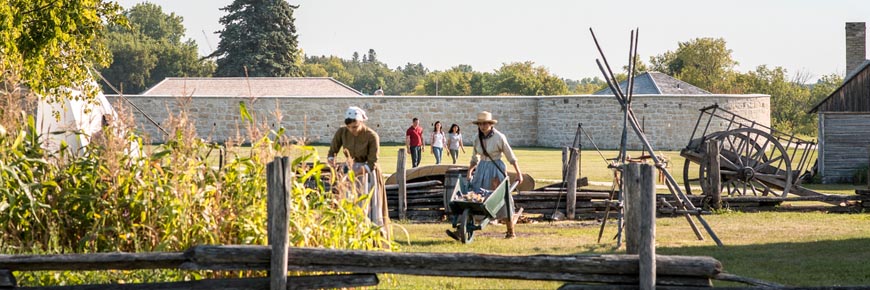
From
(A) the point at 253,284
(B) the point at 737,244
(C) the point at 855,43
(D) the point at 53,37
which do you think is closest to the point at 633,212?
(A) the point at 253,284

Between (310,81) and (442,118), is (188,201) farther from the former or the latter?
(310,81)

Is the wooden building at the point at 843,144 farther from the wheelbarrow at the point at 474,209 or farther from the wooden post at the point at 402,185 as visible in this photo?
the wheelbarrow at the point at 474,209

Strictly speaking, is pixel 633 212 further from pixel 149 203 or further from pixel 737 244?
pixel 737 244

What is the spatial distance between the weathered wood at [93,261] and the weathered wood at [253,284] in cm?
13

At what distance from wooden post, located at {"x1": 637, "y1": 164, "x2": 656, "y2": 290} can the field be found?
211 cm

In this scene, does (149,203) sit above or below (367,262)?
above

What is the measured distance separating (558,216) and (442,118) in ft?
90.2

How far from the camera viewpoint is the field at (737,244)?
9750mm

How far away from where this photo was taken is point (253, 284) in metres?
7.30

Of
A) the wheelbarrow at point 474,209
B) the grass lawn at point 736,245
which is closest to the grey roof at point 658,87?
the grass lawn at point 736,245

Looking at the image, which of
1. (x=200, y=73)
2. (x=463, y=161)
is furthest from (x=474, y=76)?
(x=463, y=161)

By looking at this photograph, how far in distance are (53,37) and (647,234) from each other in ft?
39.9

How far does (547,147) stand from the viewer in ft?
144

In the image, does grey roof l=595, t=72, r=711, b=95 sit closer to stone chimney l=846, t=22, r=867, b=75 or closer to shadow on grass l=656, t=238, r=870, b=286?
stone chimney l=846, t=22, r=867, b=75
